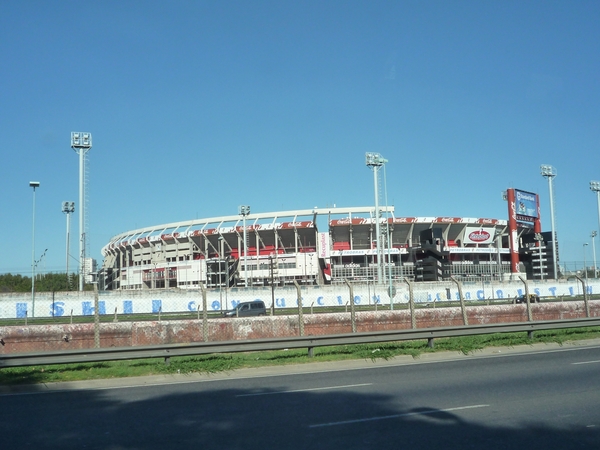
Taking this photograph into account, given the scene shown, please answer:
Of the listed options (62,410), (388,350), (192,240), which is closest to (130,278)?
(192,240)

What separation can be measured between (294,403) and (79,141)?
159ft

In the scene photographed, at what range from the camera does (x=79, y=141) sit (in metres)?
53.0

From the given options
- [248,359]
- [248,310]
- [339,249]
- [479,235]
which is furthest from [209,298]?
[479,235]

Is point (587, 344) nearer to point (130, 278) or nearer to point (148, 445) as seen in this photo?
point (148, 445)

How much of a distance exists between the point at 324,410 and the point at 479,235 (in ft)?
239

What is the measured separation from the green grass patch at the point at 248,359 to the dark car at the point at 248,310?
645 inches

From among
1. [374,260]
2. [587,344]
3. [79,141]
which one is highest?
[79,141]

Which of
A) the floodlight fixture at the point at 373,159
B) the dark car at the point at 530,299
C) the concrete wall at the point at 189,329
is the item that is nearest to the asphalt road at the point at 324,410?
the concrete wall at the point at 189,329

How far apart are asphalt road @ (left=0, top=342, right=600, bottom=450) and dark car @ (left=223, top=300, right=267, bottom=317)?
19.9 metres

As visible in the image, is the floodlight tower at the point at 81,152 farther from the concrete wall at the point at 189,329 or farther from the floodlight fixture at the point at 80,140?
the concrete wall at the point at 189,329

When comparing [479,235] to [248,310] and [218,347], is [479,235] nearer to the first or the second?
[248,310]

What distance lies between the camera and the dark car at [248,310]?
34062 millimetres

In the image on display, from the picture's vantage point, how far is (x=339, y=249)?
76.8 m

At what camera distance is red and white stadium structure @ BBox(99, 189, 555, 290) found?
69.6 meters
